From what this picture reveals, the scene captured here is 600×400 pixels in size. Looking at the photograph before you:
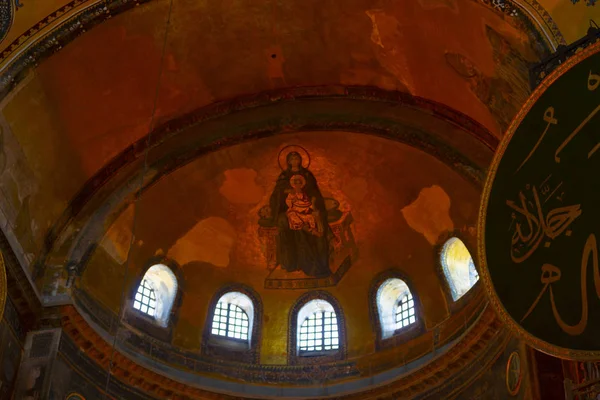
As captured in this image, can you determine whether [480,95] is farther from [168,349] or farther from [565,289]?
[168,349]

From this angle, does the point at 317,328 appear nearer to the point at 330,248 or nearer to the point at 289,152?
the point at 330,248

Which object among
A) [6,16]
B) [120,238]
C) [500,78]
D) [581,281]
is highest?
[6,16]

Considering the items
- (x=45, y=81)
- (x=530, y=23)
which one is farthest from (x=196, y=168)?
(x=530, y=23)

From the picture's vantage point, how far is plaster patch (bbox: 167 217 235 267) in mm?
18344

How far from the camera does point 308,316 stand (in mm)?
18766

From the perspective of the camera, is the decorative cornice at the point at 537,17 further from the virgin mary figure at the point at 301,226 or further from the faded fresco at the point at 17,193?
the faded fresco at the point at 17,193

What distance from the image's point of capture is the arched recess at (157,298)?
57.3ft

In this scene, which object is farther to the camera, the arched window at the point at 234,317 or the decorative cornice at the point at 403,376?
the arched window at the point at 234,317

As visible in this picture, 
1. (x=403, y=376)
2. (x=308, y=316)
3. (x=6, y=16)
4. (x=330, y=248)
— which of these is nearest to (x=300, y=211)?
(x=330, y=248)

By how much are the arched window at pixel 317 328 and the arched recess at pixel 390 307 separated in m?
0.87

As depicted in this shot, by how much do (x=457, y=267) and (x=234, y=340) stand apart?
4630 mm

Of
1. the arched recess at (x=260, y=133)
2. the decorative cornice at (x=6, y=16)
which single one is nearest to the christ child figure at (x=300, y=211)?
the arched recess at (x=260, y=133)

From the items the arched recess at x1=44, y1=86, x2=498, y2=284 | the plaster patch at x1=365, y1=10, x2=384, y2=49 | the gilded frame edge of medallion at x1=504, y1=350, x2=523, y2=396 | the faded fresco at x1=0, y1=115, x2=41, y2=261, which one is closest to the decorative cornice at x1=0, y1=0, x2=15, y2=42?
the faded fresco at x1=0, y1=115, x2=41, y2=261

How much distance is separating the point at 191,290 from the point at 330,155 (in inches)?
152
